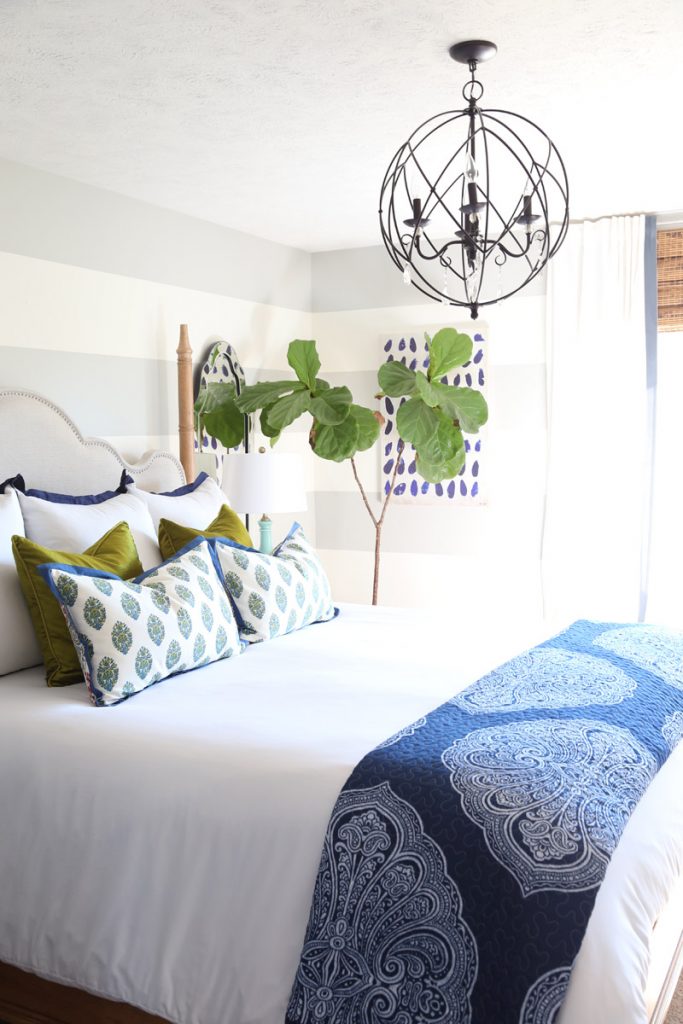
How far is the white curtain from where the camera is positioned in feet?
15.7

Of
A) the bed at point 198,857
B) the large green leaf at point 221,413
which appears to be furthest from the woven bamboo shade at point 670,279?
the bed at point 198,857

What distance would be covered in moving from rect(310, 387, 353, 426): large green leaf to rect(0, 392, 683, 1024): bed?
2.20m

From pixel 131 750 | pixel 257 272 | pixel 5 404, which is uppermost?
pixel 257 272

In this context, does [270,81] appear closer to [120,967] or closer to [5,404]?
[5,404]

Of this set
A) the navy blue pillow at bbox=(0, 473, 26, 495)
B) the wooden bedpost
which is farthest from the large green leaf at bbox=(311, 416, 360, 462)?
the navy blue pillow at bbox=(0, 473, 26, 495)

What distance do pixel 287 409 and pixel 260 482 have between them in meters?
0.51

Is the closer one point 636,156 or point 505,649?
point 505,649

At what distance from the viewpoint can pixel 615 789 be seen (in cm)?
191

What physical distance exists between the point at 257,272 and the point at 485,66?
8.02 ft

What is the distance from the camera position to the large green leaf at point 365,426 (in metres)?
4.71

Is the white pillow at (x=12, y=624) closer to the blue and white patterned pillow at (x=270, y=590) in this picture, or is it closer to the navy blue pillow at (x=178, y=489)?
the blue and white patterned pillow at (x=270, y=590)

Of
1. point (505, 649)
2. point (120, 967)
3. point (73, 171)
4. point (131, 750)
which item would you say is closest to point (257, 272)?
point (73, 171)

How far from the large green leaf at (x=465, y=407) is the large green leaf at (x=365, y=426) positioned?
343 millimetres

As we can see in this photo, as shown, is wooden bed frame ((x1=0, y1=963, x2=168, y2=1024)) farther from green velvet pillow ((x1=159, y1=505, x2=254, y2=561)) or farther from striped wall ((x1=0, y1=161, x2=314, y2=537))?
striped wall ((x1=0, y1=161, x2=314, y2=537))
